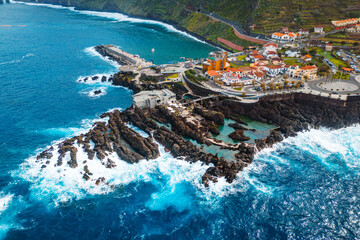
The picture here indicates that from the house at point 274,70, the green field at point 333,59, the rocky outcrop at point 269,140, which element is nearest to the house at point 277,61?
the house at point 274,70

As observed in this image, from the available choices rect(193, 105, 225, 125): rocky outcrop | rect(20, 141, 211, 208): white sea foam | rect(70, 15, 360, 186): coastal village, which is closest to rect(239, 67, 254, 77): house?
rect(70, 15, 360, 186): coastal village

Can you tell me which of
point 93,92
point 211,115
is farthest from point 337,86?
point 93,92

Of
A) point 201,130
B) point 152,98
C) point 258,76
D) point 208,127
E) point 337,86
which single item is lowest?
point 201,130

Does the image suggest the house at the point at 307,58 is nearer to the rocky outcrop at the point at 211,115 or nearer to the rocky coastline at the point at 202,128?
the rocky coastline at the point at 202,128

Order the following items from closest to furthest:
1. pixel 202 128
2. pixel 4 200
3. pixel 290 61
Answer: pixel 4 200 → pixel 202 128 → pixel 290 61

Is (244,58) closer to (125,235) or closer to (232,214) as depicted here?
(232,214)

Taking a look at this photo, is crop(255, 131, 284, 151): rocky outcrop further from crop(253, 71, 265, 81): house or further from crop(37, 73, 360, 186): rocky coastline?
crop(253, 71, 265, 81): house

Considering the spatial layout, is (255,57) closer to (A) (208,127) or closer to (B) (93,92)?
(A) (208,127)
